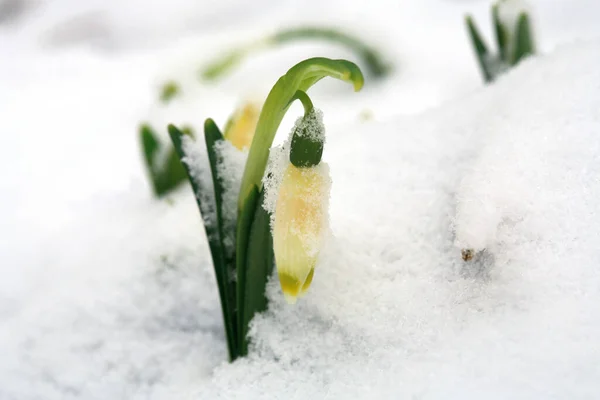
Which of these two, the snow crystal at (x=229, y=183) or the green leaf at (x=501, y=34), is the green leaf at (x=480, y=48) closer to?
the green leaf at (x=501, y=34)

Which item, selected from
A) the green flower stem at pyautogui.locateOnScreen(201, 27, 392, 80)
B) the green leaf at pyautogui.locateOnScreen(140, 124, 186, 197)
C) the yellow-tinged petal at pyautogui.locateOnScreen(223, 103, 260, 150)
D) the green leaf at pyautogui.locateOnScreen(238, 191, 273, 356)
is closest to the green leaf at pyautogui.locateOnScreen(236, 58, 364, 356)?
the green leaf at pyautogui.locateOnScreen(238, 191, 273, 356)

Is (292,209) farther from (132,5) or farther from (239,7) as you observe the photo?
(132,5)

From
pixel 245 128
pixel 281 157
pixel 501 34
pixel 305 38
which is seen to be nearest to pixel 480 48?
pixel 501 34

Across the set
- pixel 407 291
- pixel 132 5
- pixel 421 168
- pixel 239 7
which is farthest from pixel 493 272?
pixel 132 5

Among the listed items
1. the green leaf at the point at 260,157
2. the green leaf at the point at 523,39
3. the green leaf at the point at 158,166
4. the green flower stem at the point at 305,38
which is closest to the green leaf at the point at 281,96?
the green leaf at the point at 260,157

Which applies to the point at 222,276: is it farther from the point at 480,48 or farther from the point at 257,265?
the point at 480,48

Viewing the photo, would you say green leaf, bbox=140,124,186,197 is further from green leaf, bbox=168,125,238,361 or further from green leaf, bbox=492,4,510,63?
green leaf, bbox=492,4,510,63
